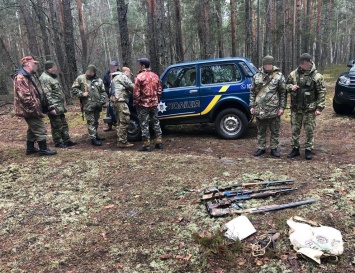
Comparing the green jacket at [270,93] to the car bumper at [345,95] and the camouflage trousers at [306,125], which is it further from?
the car bumper at [345,95]

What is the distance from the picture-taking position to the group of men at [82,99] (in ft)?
20.1

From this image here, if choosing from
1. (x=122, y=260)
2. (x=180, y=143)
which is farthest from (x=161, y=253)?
(x=180, y=143)

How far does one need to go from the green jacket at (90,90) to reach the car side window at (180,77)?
1641 mm

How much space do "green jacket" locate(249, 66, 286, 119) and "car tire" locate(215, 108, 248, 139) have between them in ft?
5.05

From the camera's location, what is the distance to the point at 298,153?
6.09m

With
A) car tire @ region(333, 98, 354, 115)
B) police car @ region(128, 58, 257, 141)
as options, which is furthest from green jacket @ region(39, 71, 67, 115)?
car tire @ region(333, 98, 354, 115)

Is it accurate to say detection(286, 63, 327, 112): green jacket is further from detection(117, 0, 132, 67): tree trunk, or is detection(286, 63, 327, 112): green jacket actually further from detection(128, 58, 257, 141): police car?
detection(117, 0, 132, 67): tree trunk

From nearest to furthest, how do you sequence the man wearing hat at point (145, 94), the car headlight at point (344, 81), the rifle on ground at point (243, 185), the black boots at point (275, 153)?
the rifle on ground at point (243, 185), the black boots at point (275, 153), the man wearing hat at point (145, 94), the car headlight at point (344, 81)

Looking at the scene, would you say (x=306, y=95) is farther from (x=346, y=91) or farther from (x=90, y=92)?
(x=90, y=92)

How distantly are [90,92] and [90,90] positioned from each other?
0.16 feet

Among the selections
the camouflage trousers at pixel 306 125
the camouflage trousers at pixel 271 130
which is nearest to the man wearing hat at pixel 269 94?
the camouflage trousers at pixel 271 130

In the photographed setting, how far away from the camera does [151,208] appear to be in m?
4.30

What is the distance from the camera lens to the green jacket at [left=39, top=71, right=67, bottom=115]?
6.95 meters

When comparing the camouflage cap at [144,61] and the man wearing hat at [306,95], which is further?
the camouflage cap at [144,61]
